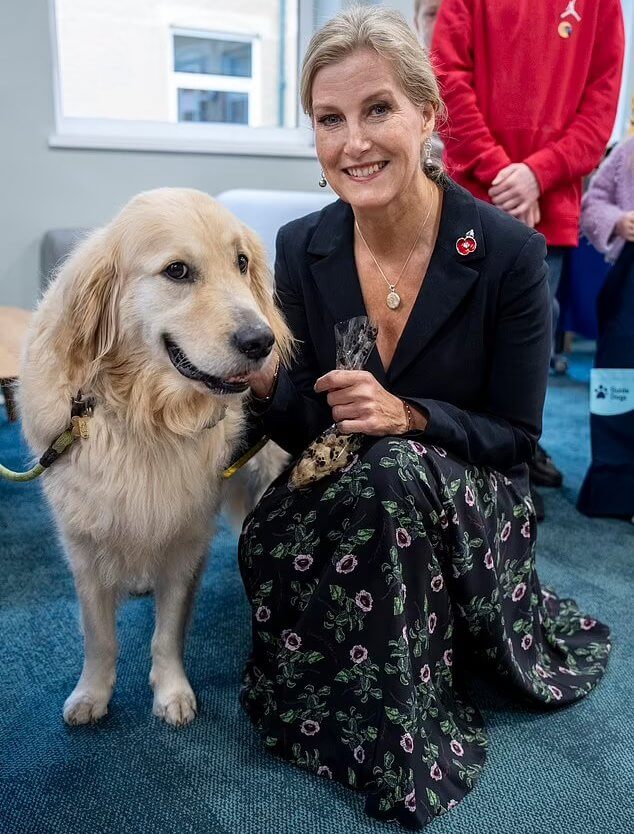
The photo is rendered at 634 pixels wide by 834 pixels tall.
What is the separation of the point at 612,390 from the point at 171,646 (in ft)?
5.37

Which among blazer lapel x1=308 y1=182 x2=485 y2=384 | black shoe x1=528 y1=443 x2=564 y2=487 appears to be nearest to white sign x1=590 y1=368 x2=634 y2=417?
black shoe x1=528 y1=443 x2=564 y2=487

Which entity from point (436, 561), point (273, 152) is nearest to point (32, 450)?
point (436, 561)

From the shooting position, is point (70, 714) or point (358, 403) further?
point (70, 714)

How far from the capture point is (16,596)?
1839mm

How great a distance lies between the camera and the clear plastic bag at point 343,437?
1294 mm

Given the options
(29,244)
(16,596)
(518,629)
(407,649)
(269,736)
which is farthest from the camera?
(29,244)

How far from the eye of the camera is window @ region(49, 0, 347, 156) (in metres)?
3.37

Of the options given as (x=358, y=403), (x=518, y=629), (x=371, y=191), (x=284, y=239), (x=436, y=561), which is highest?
(x=371, y=191)

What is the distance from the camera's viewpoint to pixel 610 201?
2.44 metres

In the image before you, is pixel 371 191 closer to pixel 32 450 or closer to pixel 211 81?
pixel 32 450

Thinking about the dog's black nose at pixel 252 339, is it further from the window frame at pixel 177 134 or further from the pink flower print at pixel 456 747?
the window frame at pixel 177 134

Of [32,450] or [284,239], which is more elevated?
[284,239]

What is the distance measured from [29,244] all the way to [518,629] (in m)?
2.73

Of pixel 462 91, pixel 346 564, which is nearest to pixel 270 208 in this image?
pixel 462 91
